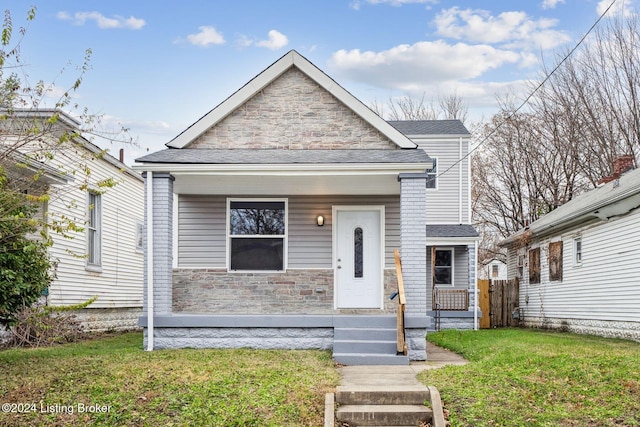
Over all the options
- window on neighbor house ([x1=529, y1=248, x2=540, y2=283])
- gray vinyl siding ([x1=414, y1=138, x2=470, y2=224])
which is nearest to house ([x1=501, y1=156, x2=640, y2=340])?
window on neighbor house ([x1=529, y1=248, x2=540, y2=283])

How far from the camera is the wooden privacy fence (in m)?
20.8

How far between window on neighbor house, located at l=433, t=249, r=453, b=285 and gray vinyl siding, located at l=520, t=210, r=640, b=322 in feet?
9.02

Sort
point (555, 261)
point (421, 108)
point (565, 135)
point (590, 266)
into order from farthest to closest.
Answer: point (421, 108), point (565, 135), point (555, 261), point (590, 266)

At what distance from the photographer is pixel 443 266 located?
783 inches

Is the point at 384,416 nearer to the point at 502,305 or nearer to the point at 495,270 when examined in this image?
the point at 502,305

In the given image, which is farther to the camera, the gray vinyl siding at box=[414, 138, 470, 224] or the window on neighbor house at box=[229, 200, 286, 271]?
the gray vinyl siding at box=[414, 138, 470, 224]

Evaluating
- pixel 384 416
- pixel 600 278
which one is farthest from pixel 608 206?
pixel 384 416

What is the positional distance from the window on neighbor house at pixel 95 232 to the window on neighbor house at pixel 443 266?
32.4 ft

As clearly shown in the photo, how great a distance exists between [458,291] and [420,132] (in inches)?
206

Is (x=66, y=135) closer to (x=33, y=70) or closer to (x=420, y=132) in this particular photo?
(x=33, y=70)

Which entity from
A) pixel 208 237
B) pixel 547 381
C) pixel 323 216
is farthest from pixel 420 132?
pixel 547 381

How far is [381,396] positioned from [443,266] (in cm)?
1310

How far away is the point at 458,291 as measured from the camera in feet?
59.8

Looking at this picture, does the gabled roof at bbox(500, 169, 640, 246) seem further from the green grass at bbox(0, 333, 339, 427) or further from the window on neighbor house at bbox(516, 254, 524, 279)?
the green grass at bbox(0, 333, 339, 427)
